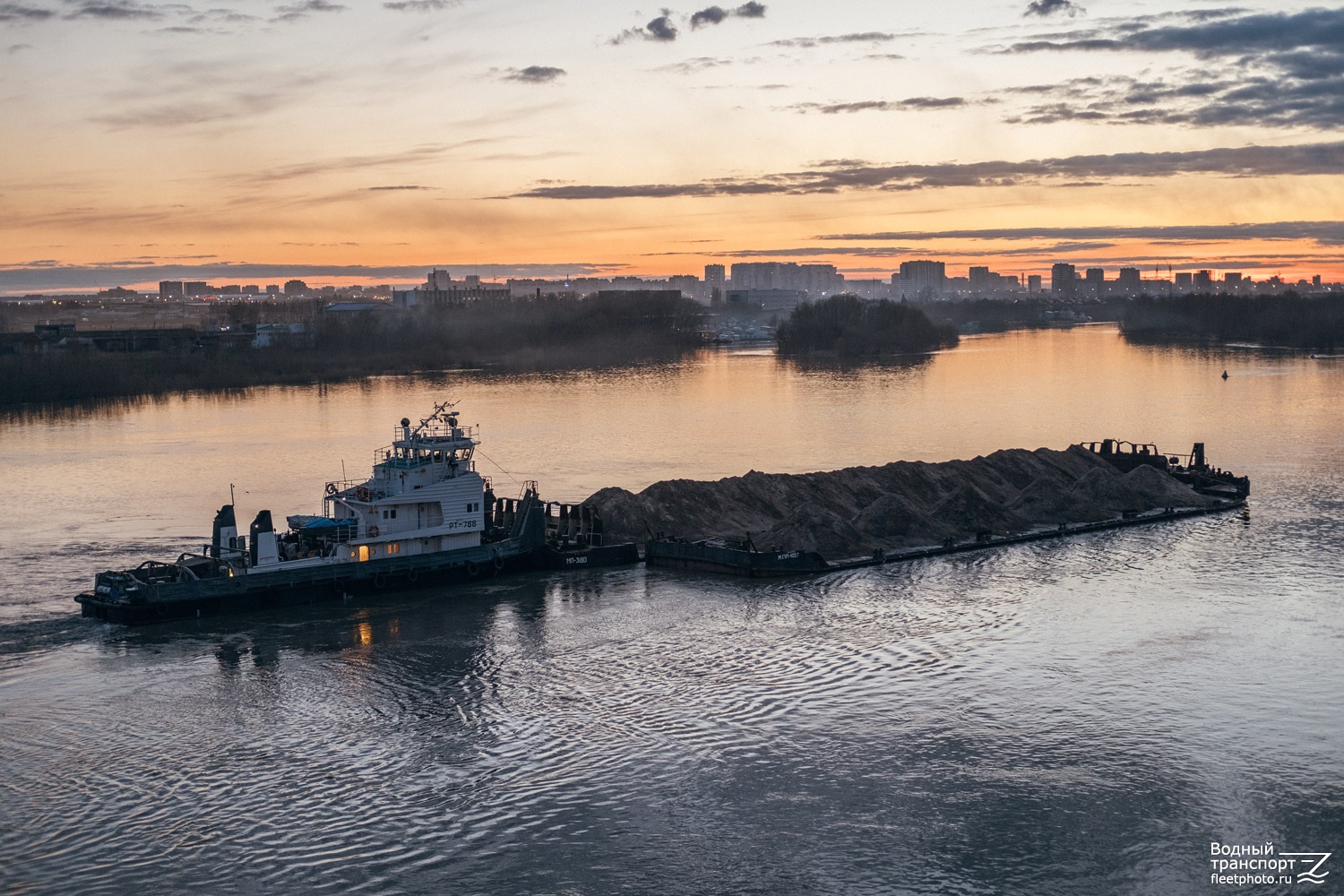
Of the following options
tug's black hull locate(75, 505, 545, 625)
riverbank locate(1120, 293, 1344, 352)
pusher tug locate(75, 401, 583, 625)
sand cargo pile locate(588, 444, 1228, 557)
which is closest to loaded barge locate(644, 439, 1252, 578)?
sand cargo pile locate(588, 444, 1228, 557)

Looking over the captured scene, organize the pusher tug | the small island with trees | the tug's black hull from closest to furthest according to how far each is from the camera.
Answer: the tug's black hull → the pusher tug → the small island with trees

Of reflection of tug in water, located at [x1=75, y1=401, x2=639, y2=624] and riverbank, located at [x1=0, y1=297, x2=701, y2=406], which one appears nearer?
reflection of tug in water, located at [x1=75, y1=401, x2=639, y2=624]

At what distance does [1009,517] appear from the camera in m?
40.7

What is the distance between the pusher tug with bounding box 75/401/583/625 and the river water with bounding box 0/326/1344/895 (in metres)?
0.76

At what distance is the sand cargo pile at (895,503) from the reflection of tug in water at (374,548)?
3375 mm

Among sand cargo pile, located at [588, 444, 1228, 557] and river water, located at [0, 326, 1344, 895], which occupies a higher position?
sand cargo pile, located at [588, 444, 1228, 557]

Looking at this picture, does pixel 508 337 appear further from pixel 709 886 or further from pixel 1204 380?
pixel 709 886

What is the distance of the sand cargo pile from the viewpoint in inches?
1480

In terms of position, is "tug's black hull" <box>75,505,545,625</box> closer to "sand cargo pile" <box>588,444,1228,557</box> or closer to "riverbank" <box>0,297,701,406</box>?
"sand cargo pile" <box>588,444,1228,557</box>

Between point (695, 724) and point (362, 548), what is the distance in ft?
44.2

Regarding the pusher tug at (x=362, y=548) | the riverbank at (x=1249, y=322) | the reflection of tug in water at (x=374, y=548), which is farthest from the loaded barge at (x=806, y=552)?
the riverbank at (x=1249, y=322)

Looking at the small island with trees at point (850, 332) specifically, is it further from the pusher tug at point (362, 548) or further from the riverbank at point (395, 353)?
the pusher tug at point (362, 548)

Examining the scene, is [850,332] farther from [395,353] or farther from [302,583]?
[302,583]

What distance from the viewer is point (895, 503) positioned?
3884 centimetres
